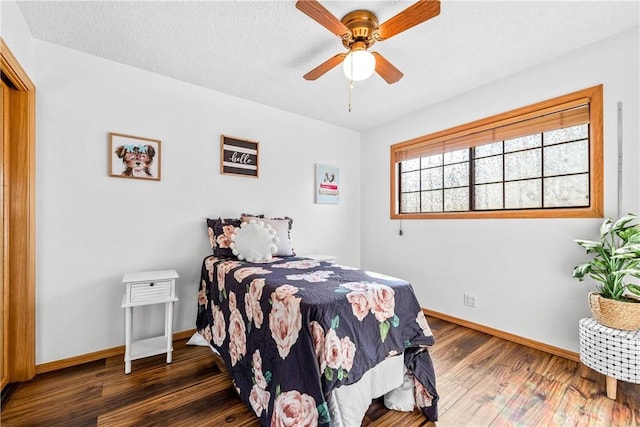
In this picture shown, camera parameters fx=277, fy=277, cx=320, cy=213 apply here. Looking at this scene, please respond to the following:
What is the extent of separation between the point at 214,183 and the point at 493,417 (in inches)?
110

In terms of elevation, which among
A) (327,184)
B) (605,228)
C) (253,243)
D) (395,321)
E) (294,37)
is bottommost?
(395,321)

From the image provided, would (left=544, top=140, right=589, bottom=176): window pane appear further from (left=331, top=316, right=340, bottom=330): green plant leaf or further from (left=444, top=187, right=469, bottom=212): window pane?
(left=331, top=316, right=340, bottom=330): green plant leaf

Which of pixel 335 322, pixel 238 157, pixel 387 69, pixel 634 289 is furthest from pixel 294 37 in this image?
pixel 634 289

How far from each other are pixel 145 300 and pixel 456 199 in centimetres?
312

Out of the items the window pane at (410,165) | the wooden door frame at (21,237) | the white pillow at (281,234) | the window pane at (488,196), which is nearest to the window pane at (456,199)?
the window pane at (488,196)

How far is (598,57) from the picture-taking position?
2098 mm

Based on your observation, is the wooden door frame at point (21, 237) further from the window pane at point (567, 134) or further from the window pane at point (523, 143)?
the window pane at point (567, 134)

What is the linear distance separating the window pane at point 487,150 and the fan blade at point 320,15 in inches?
76.9

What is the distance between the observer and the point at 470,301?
9.33ft

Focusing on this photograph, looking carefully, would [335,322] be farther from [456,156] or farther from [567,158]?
[456,156]

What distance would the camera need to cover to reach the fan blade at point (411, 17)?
139 centimetres

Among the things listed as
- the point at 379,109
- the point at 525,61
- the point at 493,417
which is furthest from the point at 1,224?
the point at 525,61

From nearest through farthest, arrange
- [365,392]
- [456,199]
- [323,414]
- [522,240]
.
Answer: [323,414] < [365,392] < [522,240] < [456,199]

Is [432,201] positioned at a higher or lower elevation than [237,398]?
higher
